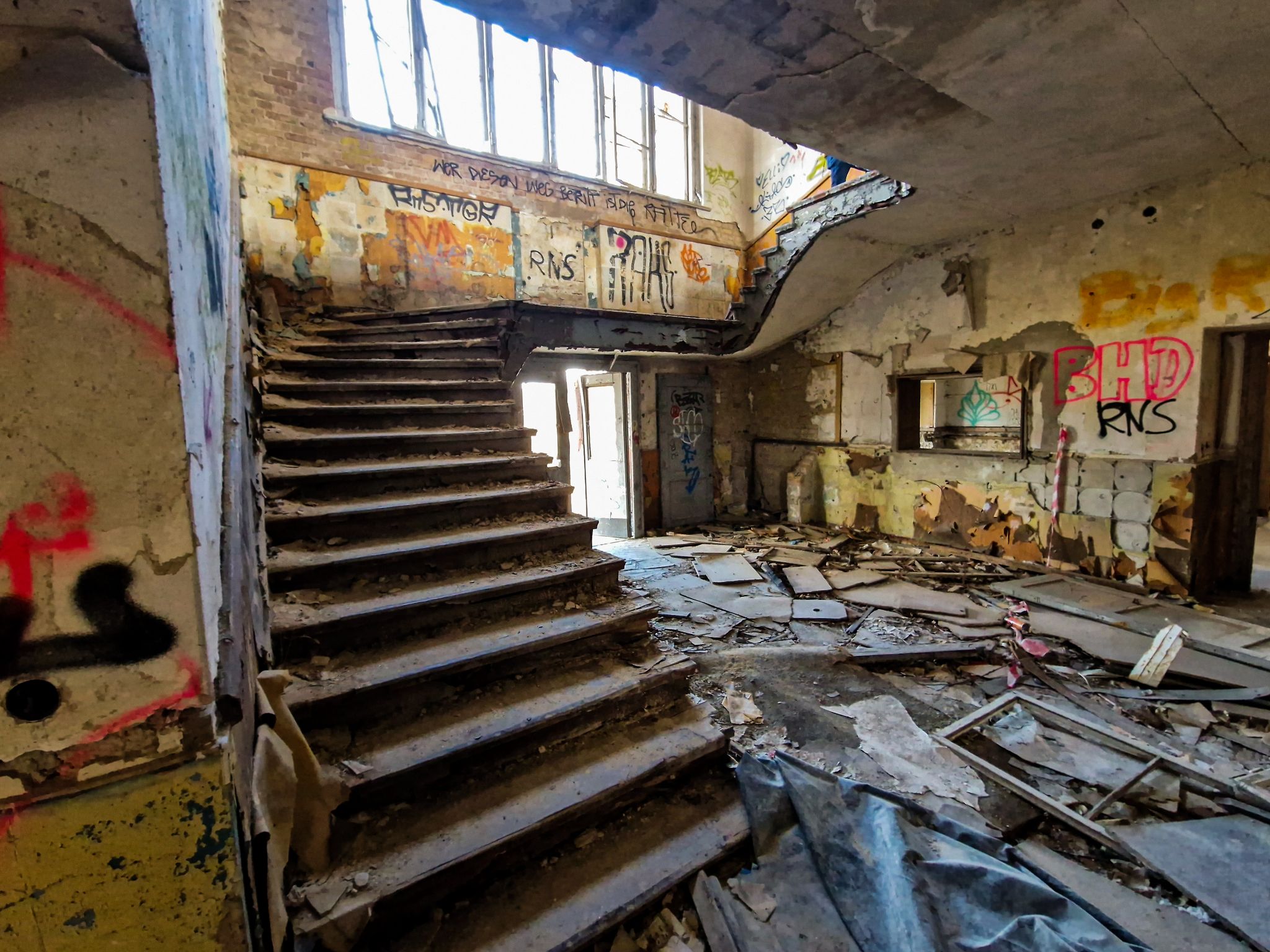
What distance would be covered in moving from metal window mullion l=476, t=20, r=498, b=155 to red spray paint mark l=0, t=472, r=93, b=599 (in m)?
6.64

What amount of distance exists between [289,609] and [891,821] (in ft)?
7.43

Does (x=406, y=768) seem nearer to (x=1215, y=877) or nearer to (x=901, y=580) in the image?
(x=1215, y=877)

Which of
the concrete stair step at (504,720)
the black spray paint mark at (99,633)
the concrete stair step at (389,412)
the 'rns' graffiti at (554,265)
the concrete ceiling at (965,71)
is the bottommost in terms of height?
the concrete stair step at (504,720)

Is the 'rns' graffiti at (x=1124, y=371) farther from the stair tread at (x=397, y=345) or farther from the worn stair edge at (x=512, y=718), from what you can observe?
the stair tread at (x=397, y=345)

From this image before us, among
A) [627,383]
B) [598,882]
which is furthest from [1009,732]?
[627,383]

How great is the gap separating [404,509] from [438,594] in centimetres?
54

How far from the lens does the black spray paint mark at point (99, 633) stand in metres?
0.78

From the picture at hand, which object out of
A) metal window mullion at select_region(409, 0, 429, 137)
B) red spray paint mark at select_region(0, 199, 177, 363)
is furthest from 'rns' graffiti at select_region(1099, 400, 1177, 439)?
metal window mullion at select_region(409, 0, 429, 137)

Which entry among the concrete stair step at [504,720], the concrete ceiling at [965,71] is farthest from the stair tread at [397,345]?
the concrete stair step at [504,720]

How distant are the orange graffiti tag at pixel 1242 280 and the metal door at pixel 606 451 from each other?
5.33 m

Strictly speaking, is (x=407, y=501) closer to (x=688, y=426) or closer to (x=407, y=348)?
(x=407, y=348)

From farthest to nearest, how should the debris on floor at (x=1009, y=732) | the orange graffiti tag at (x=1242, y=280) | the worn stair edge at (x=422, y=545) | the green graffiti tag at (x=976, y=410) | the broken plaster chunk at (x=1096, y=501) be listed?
the green graffiti tag at (x=976, y=410) → the broken plaster chunk at (x=1096, y=501) → the orange graffiti tag at (x=1242, y=280) → the worn stair edge at (x=422, y=545) → the debris on floor at (x=1009, y=732)

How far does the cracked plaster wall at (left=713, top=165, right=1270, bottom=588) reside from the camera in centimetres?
408

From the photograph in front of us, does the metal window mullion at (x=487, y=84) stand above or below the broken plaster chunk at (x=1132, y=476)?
above
